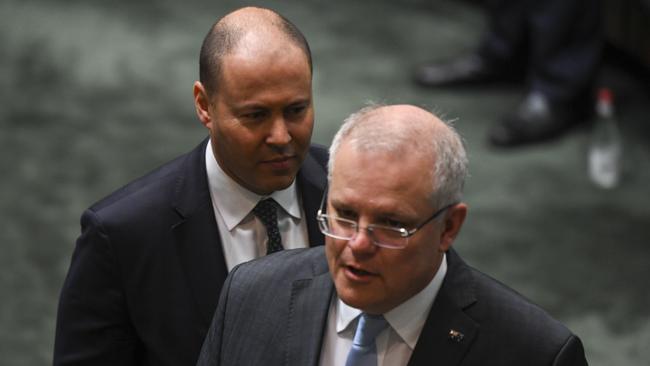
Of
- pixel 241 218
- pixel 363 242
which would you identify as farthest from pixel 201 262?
pixel 363 242

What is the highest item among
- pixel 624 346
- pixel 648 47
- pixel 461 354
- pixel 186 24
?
pixel 461 354

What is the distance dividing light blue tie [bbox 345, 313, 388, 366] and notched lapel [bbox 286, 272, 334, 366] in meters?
0.08

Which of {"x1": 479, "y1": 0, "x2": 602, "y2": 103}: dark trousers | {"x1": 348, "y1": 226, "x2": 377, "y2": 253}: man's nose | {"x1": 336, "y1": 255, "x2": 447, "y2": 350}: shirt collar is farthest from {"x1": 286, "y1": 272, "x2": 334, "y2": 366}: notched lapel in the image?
{"x1": 479, "y1": 0, "x2": 602, "y2": 103}: dark trousers

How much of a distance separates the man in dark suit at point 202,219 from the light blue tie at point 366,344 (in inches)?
18.6

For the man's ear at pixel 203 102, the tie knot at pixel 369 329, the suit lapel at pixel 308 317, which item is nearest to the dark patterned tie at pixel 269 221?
the man's ear at pixel 203 102

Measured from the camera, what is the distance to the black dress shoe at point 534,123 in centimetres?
554

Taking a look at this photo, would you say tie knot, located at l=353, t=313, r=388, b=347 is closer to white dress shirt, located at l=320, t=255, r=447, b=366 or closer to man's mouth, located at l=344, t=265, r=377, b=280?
white dress shirt, located at l=320, t=255, r=447, b=366

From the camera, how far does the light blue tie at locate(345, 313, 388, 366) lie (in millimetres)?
2141

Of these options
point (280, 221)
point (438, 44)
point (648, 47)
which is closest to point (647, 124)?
point (648, 47)

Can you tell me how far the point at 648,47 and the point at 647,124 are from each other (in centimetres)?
38

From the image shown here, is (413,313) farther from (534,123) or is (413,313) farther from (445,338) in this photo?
(534,123)

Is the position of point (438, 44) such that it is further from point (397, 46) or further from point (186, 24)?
point (186, 24)

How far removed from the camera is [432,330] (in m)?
2.13

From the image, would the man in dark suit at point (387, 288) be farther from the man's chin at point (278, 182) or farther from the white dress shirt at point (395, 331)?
the man's chin at point (278, 182)
